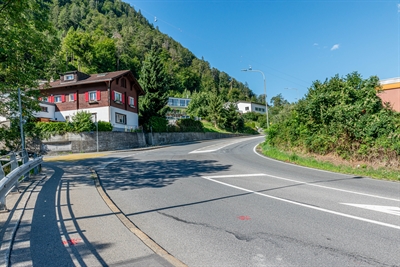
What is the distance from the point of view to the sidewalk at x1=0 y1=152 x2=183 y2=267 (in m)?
3.46

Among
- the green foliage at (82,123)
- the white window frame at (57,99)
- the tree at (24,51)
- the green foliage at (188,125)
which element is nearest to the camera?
the tree at (24,51)

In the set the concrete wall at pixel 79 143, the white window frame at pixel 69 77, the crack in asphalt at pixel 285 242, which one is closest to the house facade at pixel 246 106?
the white window frame at pixel 69 77

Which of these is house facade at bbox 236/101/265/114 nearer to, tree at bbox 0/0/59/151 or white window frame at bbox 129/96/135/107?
white window frame at bbox 129/96/135/107

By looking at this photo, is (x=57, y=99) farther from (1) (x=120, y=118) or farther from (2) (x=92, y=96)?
(1) (x=120, y=118)

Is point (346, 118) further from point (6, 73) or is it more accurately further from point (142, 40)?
point (142, 40)

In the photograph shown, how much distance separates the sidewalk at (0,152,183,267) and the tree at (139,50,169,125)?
3389cm

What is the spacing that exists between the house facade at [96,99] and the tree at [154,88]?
8.11 feet

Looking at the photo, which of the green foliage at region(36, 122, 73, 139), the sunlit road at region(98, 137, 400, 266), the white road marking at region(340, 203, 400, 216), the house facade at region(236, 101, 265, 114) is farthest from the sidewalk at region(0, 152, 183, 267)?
the house facade at region(236, 101, 265, 114)

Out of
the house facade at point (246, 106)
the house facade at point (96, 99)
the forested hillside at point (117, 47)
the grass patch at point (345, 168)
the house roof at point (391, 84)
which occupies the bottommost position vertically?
the grass patch at point (345, 168)

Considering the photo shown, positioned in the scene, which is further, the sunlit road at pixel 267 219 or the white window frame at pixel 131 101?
the white window frame at pixel 131 101

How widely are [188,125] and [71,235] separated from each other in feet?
146

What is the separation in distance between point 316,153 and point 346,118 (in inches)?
108

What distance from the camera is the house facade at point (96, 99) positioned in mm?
36250

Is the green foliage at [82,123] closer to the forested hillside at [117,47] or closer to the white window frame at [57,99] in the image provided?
the white window frame at [57,99]
